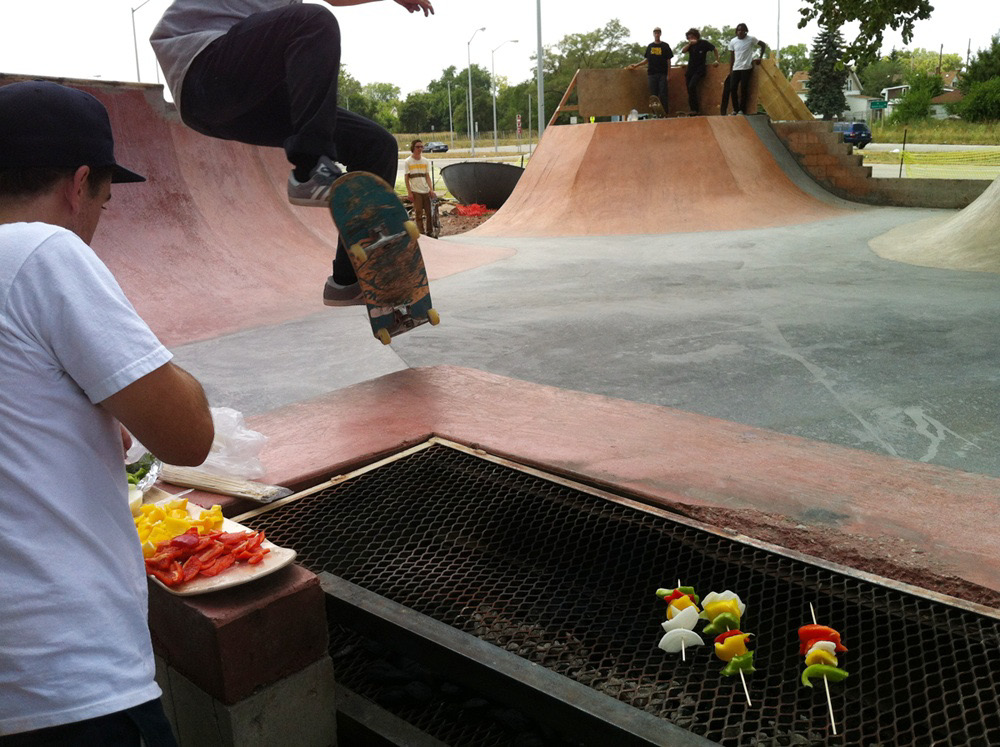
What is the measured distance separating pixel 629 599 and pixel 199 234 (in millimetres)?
6451

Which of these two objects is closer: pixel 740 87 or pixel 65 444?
pixel 65 444

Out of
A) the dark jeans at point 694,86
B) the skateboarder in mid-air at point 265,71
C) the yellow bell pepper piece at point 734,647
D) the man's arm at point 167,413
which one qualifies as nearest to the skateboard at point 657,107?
the dark jeans at point 694,86

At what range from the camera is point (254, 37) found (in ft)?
10.5

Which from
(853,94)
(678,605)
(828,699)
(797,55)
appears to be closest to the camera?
(828,699)

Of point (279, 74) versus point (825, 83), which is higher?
point (825, 83)

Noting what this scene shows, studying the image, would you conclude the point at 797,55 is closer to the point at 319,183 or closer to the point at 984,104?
the point at 984,104

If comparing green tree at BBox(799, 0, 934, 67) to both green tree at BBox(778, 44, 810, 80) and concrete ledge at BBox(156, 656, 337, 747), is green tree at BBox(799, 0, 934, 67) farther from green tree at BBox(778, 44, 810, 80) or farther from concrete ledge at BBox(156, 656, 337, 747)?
green tree at BBox(778, 44, 810, 80)

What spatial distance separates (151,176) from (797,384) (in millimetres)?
6083

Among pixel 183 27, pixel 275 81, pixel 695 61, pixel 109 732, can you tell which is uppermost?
pixel 695 61

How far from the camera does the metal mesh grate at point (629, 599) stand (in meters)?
1.91

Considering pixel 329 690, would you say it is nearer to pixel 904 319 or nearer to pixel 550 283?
pixel 904 319

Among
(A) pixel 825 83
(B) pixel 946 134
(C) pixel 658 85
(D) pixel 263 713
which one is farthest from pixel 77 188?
(A) pixel 825 83

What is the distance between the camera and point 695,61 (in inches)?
646

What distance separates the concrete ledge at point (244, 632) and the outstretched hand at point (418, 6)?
8.29ft
